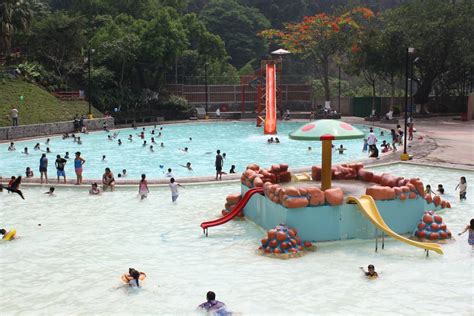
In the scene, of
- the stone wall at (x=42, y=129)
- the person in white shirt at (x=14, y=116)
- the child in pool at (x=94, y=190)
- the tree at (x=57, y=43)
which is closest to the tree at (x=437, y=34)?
the stone wall at (x=42, y=129)

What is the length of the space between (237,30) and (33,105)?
155 ft

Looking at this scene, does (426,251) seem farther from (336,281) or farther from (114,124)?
(114,124)

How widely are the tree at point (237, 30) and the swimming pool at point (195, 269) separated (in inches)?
2751

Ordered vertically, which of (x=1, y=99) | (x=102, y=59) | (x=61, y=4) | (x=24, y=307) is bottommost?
(x=24, y=307)

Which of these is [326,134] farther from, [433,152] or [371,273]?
[433,152]

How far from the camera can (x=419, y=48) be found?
165 ft


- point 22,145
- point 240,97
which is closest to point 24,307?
point 22,145

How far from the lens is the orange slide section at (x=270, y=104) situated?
4269cm

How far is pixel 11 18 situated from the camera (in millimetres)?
43000

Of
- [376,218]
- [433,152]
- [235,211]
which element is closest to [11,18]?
[433,152]

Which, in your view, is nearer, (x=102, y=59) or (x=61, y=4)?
(x=102, y=59)

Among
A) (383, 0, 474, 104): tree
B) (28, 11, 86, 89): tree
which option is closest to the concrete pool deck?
(383, 0, 474, 104): tree

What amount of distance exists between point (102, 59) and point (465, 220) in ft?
148

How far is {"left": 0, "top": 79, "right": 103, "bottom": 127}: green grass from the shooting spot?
136ft
